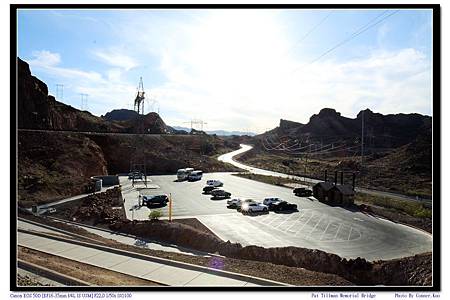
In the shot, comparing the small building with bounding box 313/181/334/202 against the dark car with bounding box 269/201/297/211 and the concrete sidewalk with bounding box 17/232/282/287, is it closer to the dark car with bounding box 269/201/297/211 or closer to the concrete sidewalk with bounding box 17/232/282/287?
the dark car with bounding box 269/201/297/211

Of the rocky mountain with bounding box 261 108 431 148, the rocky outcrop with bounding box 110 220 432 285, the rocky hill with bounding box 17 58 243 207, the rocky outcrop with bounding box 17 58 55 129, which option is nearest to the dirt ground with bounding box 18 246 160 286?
the rocky outcrop with bounding box 110 220 432 285

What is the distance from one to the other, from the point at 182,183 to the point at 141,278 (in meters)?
22.5

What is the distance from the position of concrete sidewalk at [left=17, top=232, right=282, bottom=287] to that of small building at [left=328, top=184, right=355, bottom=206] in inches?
539

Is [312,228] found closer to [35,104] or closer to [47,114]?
[35,104]

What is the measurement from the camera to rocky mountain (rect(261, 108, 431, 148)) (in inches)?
2923

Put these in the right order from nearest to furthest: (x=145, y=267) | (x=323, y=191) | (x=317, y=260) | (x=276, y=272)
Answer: (x=145, y=267), (x=276, y=272), (x=317, y=260), (x=323, y=191)

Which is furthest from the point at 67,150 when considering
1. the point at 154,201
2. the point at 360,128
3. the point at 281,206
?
the point at 360,128

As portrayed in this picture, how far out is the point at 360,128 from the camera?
8512 cm

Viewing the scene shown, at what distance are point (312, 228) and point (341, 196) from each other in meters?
5.81

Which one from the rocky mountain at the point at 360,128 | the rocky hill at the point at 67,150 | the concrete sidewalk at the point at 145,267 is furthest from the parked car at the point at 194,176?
the rocky mountain at the point at 360,128

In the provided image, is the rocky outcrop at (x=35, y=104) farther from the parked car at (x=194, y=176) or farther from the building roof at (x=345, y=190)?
the building roof at (x=345, y=190)

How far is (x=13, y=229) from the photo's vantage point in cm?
638

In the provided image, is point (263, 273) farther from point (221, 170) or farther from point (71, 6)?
point (221, 170)
